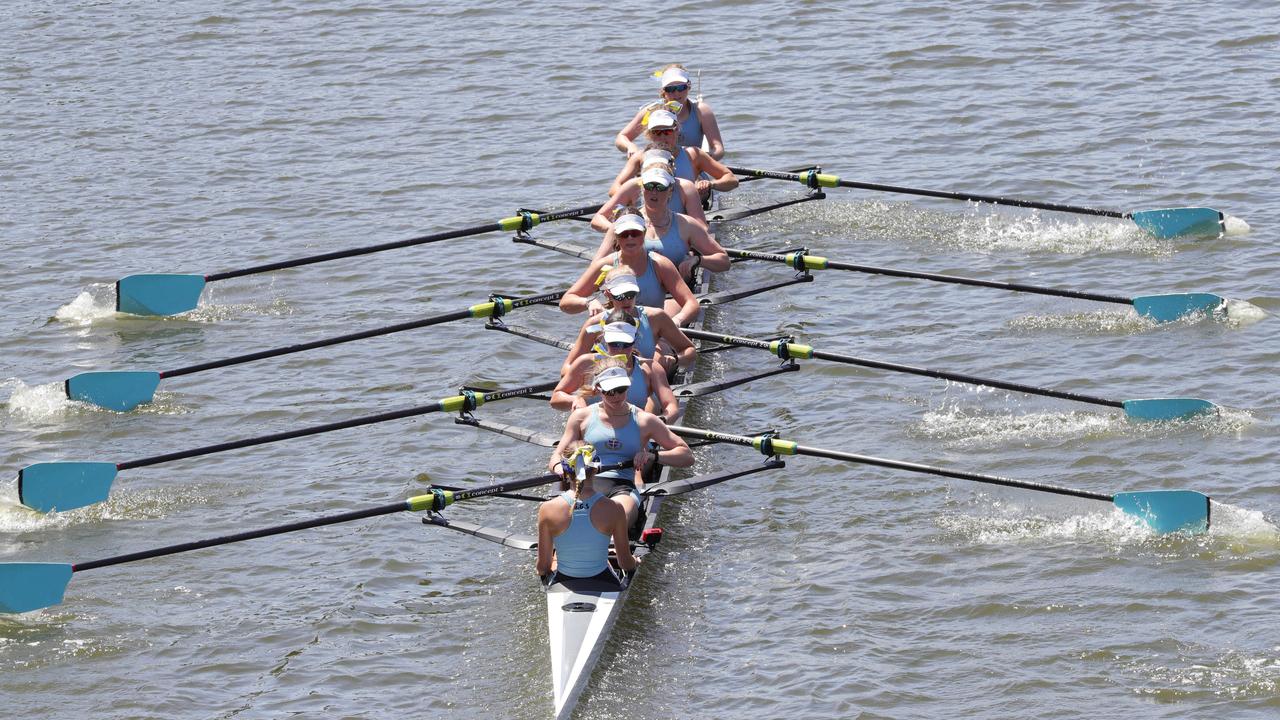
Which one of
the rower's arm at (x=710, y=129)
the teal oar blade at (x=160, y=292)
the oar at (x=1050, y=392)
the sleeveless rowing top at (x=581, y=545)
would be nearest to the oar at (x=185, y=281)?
the teal oar blade at (x=160, y=292)

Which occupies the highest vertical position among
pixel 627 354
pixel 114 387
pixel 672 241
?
pixel 672 241

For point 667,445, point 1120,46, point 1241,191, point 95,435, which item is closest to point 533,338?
point 667,445

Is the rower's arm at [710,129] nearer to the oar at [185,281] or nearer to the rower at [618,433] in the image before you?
the oar at [185,281]

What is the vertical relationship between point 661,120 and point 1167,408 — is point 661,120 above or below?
above

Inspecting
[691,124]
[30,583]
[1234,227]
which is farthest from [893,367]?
[30,583]

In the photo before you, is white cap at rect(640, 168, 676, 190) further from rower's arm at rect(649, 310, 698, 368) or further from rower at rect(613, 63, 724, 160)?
rower at rect(613, 63, 724, 160)

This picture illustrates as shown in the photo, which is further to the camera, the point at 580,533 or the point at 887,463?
the point at 887,463

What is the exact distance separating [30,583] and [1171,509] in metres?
8.31

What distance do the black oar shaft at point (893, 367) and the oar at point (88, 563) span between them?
3142 millimetres

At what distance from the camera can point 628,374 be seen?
512 inches

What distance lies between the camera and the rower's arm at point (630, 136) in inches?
725

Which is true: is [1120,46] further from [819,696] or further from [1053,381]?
[819,696]

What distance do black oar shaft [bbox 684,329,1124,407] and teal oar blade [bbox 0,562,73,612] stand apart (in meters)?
5.56

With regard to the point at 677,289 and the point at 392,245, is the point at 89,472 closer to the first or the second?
the point at 392,245
